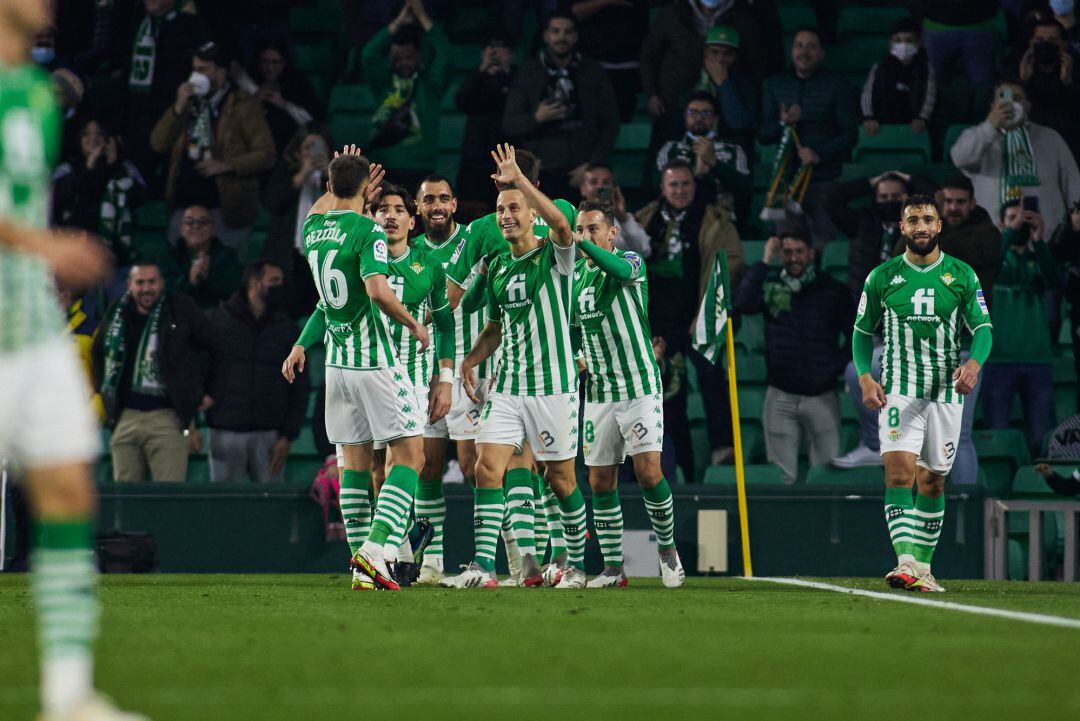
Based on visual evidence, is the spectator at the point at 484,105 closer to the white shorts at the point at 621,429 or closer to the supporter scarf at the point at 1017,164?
the supporter scarf at the point at 1017,164

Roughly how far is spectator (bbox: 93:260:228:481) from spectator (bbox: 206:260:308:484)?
0.41m

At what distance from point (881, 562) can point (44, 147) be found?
32.4 ft

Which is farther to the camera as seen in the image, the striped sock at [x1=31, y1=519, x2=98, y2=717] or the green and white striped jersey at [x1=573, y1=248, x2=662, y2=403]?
the green and white striped jersey at [x1=573, y1=248, x2=662, y2=403]

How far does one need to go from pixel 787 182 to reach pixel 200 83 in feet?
17.4

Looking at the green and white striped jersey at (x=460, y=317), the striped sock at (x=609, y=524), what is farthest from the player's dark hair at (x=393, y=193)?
the striped sock at (x=609, y=524)

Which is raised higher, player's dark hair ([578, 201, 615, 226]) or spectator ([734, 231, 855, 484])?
player's dark hair ([578, 201, 615, 226])

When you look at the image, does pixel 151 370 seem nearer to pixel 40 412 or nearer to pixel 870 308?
pixel 870 308

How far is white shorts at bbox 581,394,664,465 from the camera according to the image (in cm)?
1014

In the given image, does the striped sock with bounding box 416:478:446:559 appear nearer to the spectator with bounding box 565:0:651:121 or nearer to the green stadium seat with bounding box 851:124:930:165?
the spectator with bounding box 565:0:651:121

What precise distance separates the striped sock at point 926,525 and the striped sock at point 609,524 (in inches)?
70.0

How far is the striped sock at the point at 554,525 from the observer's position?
10828 mm

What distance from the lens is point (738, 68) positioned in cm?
1542

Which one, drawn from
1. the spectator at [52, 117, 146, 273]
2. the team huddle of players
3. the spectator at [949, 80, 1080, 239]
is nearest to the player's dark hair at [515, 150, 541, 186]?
the team huddle of players

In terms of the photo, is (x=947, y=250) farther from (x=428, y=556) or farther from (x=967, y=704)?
(x=967, y=704)
